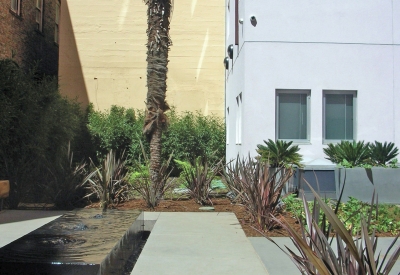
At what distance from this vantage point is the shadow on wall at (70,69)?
A: 65.7 feet

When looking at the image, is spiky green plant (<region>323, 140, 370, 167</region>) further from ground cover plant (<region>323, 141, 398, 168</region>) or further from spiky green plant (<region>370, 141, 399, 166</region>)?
spiky green plant (<region>370, 141, 399, 166</region>)

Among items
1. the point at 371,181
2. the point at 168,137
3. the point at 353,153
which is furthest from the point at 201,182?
the point at 168,137

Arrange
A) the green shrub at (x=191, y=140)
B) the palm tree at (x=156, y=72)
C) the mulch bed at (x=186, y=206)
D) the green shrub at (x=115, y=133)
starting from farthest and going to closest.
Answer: the green shrub at (x=115, y=133)
the green shrub at (x=191, y=140)
the palm tree at (x=156, y=72)
the mulch bed at (x=186, y=206)

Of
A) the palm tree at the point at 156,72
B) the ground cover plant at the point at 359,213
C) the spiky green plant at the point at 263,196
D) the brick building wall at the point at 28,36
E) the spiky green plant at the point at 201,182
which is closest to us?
the ground cover plant at the point at 359,213

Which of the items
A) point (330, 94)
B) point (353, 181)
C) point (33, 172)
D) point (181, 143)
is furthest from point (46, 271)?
point (181, 143)

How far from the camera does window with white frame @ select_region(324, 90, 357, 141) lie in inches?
479

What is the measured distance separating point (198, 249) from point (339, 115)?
687 centimetres

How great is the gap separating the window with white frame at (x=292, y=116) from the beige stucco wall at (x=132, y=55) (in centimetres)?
793

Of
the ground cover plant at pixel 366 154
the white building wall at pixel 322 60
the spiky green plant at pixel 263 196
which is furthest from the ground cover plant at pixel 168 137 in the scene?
the spiky green plant at pixel 263 196

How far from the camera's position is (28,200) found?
429 inches

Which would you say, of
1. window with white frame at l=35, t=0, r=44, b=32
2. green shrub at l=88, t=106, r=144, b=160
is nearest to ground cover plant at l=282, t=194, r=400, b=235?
green shrub at l=88, t=106, r=144, b=160

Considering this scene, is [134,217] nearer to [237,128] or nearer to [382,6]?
[237,128]

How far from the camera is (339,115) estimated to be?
1223 centimetres

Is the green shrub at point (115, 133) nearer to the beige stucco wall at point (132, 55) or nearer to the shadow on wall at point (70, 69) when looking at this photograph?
the beige stucco wall at point (132, 55)
